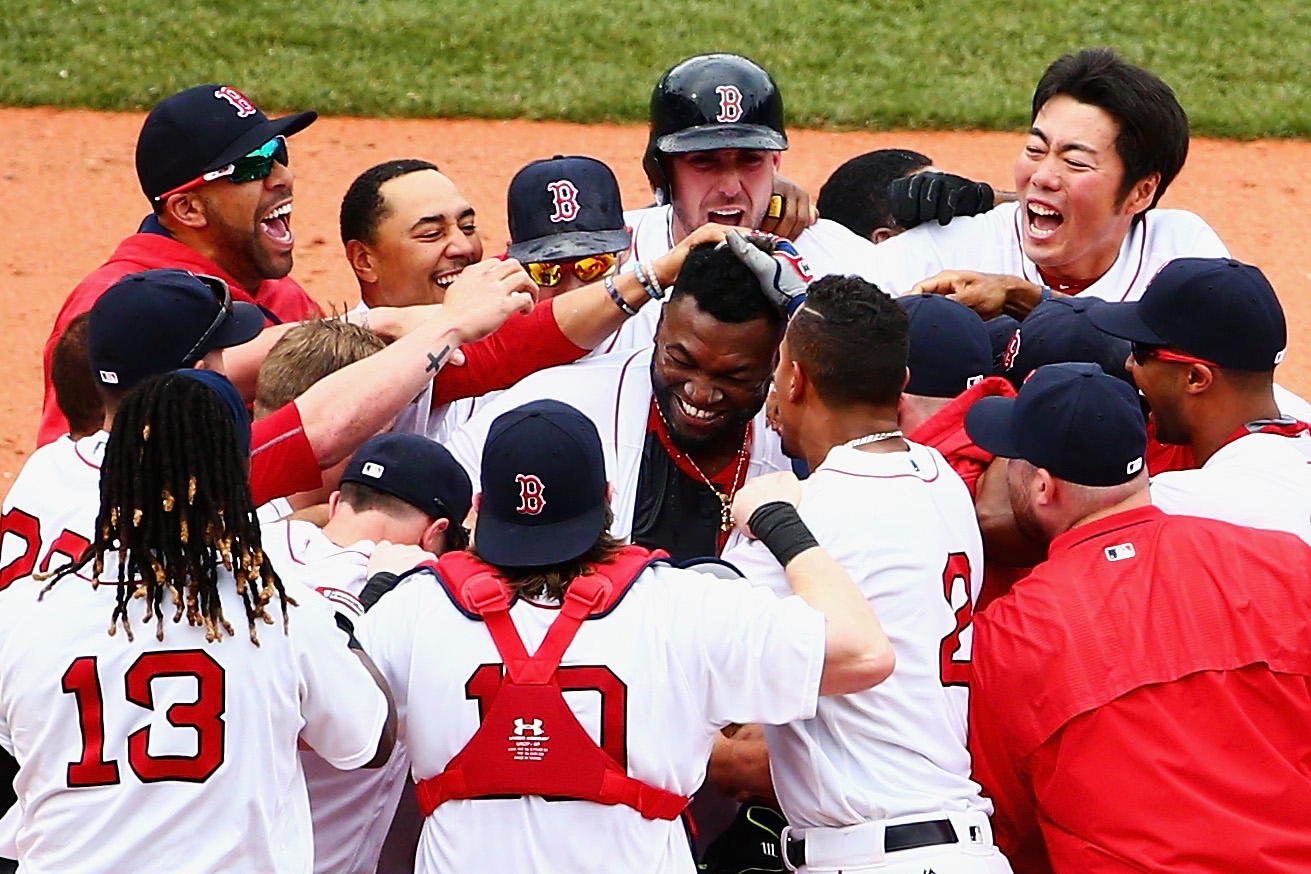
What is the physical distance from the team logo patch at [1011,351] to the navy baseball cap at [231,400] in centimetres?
208

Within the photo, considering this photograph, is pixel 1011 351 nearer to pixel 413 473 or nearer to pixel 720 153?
pixel 720 153

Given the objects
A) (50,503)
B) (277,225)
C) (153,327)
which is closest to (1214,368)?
(153,327)

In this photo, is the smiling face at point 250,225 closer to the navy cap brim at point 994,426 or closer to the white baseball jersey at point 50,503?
the white baseball jersey at point 50,503

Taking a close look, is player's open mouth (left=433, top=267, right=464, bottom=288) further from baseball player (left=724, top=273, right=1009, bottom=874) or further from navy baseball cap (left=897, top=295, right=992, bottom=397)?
baseball player (left=724, top=273, right=1009, bottom=874)

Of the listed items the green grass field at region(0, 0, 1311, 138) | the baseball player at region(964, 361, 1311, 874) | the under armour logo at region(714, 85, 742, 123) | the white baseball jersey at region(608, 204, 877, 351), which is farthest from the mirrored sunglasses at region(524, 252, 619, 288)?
the green grass field at region(0, 0, 1311, 138)

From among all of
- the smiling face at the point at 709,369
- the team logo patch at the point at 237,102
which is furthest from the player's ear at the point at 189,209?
the smiling face at the point at 709,369

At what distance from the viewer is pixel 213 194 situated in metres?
5.25

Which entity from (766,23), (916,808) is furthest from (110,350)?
(766,23)

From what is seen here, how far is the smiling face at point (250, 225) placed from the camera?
5254mm

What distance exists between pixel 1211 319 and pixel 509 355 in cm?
185

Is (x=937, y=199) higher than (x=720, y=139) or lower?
lower

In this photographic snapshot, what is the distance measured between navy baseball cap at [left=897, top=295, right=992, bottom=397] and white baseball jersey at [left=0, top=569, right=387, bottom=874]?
1.75m

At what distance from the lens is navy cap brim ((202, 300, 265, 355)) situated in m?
4.03

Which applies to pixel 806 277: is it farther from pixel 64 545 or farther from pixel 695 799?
pixel 64 545
